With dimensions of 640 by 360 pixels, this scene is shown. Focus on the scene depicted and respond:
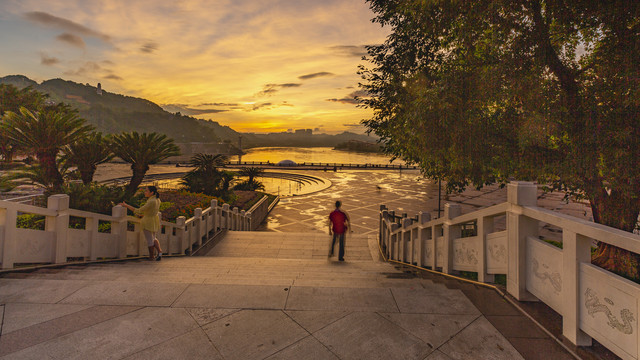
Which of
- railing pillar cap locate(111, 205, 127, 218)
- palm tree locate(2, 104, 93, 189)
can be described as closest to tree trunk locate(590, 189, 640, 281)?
railing pillar cap locate(111, 205, 127, 218)

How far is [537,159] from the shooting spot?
680cm

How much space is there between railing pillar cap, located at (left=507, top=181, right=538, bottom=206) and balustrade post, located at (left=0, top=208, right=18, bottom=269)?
7.15 m

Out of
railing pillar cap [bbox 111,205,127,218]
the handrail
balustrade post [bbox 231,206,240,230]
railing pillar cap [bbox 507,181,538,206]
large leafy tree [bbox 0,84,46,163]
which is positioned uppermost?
large leafy tree [bbox 0,84,46,163]

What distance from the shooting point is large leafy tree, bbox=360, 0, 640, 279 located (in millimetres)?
5801

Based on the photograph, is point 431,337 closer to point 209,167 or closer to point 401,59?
point 401,59

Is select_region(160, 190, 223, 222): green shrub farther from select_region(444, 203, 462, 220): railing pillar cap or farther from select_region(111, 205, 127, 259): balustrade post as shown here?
select_region(444, 203, 462, 220): railing pillar cap

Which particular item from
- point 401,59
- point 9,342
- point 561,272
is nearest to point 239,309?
point 9,342

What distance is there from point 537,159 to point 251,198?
1760 cm

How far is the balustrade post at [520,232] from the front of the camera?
3.50 metres

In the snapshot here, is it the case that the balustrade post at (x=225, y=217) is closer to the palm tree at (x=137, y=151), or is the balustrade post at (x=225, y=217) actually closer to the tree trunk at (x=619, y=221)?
the palm tree at (x=137, y=151)

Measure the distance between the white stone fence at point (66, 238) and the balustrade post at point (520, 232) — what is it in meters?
6.87

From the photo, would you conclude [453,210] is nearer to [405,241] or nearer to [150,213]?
[405,241]

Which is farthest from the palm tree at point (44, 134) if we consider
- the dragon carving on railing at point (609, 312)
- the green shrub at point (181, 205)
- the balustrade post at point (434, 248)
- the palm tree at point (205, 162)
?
the dragon carving on railing at point (609, 312)

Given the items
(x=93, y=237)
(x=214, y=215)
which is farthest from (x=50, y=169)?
(x=93, y=237)
